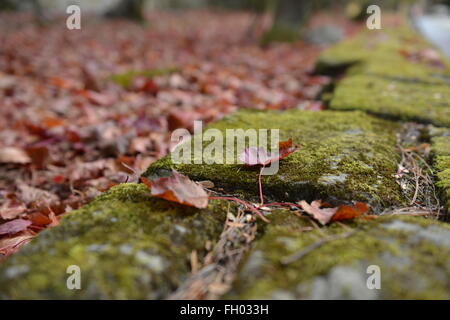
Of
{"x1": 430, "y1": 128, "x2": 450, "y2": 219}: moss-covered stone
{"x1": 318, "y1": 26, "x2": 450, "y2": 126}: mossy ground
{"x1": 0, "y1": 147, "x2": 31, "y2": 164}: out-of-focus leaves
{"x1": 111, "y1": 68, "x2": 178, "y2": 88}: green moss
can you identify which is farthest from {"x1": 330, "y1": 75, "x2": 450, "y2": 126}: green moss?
{"x1": 111, "y1": 68, "x2": 178, "y2": 88}: green moss

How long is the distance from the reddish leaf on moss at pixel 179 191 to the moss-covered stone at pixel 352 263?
206 mm

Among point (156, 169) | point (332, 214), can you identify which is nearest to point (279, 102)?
point (156, 169)

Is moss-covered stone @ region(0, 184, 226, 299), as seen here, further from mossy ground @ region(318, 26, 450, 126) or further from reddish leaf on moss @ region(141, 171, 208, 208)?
mossy ground @ region(318, 26, 450, 126)

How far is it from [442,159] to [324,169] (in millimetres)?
523

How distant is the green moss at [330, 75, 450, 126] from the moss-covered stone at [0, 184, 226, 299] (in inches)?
54.5

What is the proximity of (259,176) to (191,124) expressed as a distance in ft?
5.35

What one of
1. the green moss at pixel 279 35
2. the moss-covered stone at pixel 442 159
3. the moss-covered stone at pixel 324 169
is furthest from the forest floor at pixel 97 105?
the green moss at pixel 279 35

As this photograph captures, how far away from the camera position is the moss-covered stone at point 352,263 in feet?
2.34

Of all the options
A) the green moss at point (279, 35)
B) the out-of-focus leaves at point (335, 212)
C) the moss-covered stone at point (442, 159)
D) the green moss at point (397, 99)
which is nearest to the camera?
the out-of-focus leaves at point (335, 212)

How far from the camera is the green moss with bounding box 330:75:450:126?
6.17ft

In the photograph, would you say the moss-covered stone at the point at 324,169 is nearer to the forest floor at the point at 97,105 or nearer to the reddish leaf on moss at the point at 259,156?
the reddish leaf on moss at the point at 259,156

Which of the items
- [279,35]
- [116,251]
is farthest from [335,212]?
[279,35]

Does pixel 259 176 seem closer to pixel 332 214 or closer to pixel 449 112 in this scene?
pixel 332 214

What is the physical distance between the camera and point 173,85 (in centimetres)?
370
